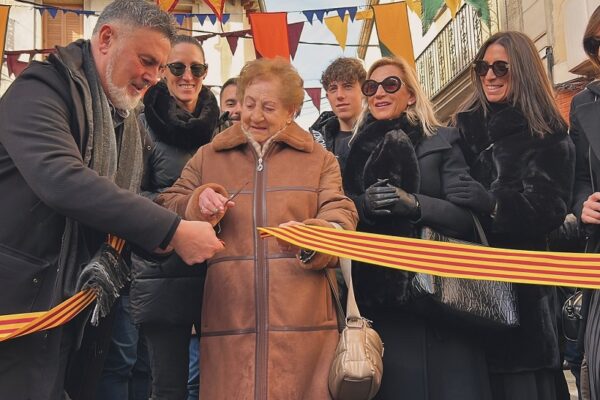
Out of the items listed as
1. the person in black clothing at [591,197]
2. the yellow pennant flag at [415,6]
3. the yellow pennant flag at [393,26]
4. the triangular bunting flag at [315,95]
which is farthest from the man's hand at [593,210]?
the triangular bunting flag at [315,95]

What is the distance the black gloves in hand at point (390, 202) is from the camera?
3.08m

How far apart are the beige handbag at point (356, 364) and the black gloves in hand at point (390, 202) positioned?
2.03 ft

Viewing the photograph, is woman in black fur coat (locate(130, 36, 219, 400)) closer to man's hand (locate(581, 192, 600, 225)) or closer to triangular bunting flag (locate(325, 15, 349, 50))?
man's hand (locate(581, 192, 600, 225))

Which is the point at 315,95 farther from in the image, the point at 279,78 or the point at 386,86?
the point at 279,78

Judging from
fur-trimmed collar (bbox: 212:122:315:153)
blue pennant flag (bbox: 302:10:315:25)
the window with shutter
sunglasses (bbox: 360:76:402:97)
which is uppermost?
the window with shutter

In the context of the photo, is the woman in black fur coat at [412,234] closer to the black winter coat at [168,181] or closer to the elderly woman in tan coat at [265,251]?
the elderly woman in tan coat at [265,251]

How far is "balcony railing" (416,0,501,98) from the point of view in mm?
14617

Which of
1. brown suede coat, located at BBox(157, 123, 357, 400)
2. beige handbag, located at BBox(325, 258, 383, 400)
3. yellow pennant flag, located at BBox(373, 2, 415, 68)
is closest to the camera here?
beige handbag, located at BBox(325, 258, 383, 400)

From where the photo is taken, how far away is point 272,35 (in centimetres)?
1018

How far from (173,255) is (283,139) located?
81 cm

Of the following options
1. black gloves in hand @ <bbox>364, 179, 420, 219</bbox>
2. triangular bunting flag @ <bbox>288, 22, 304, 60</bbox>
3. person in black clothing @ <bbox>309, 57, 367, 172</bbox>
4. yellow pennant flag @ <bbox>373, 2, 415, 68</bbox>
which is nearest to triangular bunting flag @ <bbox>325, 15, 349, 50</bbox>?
triangular bunting flag @ <bbox>288, 22, 304, 60</bbox>

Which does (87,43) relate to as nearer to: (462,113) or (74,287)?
(74,287)

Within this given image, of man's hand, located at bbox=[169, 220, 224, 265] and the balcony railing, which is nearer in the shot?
man's hand, located at bbox=[169, 220, 224, 265]

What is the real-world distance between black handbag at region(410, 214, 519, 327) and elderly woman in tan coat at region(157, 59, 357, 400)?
51cm
